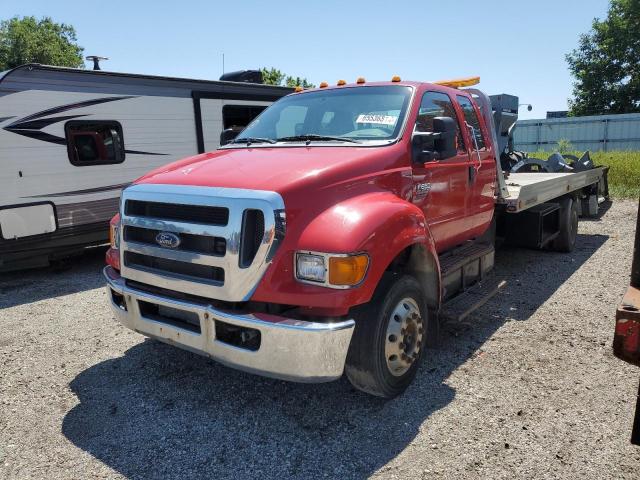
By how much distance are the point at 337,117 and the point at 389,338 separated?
1948 mm

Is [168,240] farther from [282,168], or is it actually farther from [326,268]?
[326,268]

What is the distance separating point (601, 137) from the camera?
27422 mm

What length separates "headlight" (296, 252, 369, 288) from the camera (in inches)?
116

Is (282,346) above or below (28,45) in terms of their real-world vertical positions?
below

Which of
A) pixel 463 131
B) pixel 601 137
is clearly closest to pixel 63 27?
pixel 601 137

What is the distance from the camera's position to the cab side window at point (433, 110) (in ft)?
13.9

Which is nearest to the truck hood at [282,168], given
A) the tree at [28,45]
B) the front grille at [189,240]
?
the front grille at [189,240]

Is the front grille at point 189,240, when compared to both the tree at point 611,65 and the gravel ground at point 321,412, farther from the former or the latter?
the tree at point 611,65

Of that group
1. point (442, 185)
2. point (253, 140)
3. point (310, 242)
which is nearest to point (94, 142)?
point (253, 140)

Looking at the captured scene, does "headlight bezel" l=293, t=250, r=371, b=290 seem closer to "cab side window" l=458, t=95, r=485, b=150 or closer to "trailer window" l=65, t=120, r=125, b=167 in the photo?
"cab side window" l=458, t=95, r=485, b=150

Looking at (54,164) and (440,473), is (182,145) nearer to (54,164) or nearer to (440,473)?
(54,164)

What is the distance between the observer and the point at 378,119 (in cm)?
412

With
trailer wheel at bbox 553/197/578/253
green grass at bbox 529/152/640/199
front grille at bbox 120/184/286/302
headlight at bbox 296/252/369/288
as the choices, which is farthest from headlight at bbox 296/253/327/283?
green grass at bbox 529/152/640/199

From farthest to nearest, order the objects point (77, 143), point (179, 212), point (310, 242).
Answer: point (77, 143) < point (179, 212) < point (310, 242)
